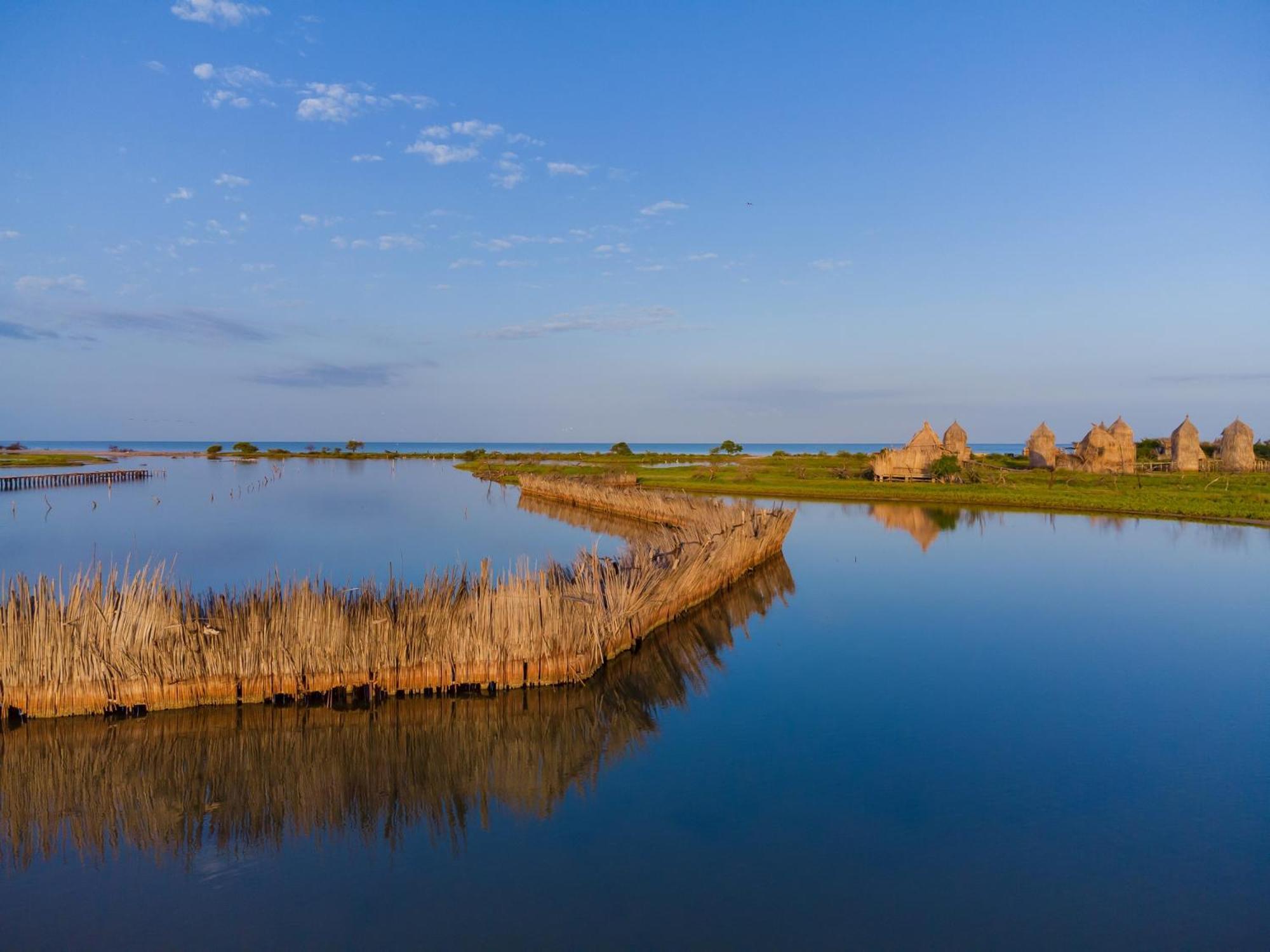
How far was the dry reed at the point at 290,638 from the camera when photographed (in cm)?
649

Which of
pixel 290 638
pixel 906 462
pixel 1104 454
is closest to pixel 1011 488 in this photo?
pixel 906 462

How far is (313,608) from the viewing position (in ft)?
22.7

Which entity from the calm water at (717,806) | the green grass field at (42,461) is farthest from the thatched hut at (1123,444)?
the green grass field at (42,461)

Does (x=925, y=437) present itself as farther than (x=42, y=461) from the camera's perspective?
No

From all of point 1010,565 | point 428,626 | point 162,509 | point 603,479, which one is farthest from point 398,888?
point 603,479

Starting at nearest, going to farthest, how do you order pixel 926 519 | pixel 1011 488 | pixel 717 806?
Result: 1. pixel 717 806
2. pixel 926 519
3. pixel 1011 488

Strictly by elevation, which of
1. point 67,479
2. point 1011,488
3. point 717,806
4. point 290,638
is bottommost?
point 717,806

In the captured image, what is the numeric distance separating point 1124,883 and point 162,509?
25733mm

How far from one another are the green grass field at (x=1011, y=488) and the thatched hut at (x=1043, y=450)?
106 centimetres

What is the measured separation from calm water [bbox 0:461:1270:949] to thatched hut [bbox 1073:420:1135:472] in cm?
2810

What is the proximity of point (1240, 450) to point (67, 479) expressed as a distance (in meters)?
52.3

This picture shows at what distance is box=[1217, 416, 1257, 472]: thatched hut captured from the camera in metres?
33.2

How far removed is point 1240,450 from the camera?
33.3 metres

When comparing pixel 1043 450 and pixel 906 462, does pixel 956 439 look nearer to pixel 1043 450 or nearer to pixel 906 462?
pixel 1043 450
